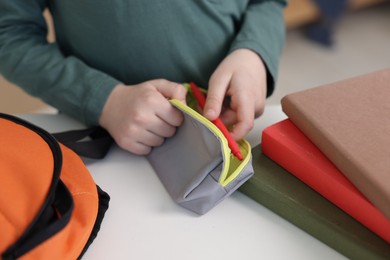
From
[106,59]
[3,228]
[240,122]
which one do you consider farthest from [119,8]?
[3,228]

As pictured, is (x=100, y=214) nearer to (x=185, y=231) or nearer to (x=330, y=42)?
(x=185, y=231)

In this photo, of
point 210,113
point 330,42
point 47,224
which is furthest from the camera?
point 330,42

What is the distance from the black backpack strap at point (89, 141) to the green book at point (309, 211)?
18 cm

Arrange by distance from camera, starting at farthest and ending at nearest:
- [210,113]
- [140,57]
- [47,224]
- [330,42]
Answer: [330,42] → [140,57] → [210,113] → [47,224]

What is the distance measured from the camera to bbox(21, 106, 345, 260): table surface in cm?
43

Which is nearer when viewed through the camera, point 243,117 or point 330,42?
point 243,117

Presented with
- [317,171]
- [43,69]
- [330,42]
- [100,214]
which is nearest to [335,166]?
[317,171]

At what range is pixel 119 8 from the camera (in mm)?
579

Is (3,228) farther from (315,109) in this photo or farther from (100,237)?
(315,109)

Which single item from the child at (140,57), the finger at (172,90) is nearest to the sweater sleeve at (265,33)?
the child at (140,57)

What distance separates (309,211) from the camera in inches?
17.1

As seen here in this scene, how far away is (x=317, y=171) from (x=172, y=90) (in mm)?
198

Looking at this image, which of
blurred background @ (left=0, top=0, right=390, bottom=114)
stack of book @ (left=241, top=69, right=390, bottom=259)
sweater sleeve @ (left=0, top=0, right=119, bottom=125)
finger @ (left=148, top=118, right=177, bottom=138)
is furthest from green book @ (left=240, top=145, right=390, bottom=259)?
blurred background @ (left=0, top=0, right=390, bottom=114)

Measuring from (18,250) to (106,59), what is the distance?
335mm
